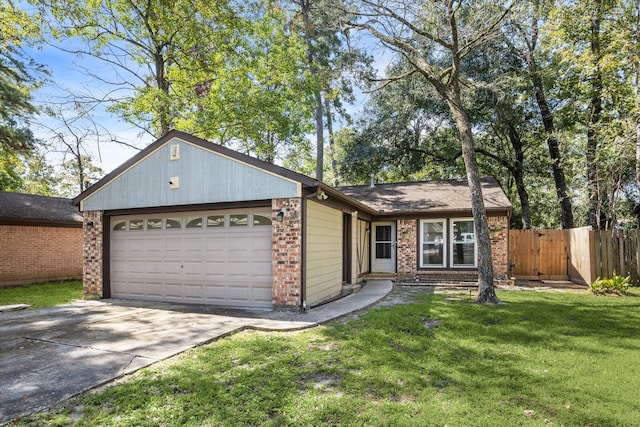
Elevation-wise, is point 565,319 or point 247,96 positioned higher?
point 247,96

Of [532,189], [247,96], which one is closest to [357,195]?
[247,96]

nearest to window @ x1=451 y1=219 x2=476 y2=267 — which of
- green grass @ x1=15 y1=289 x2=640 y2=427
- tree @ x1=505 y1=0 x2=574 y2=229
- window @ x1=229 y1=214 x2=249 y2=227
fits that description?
green grass @ x1=15 y1=289 x2=640 y2=427

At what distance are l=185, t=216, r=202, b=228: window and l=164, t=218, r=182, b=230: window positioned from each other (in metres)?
0.27

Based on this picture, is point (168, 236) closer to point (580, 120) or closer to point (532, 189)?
point (580, 120)

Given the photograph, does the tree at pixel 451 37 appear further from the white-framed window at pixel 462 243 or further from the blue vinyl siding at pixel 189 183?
the blue vinyl siding at pixel 189 183

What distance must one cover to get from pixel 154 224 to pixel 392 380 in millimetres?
7592

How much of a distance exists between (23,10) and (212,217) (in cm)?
964

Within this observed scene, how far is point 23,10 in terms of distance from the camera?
1152 cm

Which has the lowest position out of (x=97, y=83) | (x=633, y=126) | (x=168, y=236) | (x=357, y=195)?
(x=168, y=236)

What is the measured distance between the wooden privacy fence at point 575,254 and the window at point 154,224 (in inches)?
446

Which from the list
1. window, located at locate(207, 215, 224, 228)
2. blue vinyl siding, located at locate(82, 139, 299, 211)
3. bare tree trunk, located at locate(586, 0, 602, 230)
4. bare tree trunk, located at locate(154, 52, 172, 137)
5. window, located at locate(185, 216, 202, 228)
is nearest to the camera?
blue vinyl siding, located at locate(82, 139, 299, 211)

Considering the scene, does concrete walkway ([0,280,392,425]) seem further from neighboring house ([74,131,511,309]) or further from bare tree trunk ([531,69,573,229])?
bare tree trunk ([531,69,573,229])

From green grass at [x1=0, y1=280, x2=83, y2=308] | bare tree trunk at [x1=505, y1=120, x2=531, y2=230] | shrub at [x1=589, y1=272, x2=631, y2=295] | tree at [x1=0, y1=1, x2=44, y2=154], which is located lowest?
green grass at [x1=0, y1=280, x2=83, y2=308]

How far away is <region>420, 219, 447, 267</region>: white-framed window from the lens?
12.9 meters
